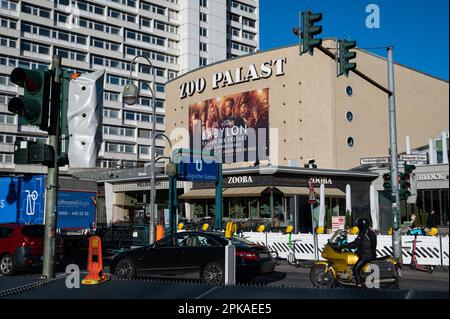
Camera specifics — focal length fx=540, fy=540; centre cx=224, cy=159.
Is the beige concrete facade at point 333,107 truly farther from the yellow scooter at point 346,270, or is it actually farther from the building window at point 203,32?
the building window at point 203,32

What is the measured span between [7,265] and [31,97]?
9.85 m

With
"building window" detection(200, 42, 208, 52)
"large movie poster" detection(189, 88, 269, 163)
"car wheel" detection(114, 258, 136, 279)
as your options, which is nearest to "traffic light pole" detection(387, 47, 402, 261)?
"car wheel" detection(114, 258, 136, 279)

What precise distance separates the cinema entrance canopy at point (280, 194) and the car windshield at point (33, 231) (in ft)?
65.8

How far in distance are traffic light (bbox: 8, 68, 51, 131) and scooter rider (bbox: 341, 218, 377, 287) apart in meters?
6.17

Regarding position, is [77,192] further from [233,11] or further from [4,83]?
[233,11]

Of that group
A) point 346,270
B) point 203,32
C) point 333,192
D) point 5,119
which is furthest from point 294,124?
point 203,32

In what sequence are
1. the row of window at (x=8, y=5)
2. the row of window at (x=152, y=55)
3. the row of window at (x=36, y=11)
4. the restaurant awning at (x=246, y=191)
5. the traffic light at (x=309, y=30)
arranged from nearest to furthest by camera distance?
the traffic light at (x=309, y=30) → the restaurant awning at (x=246, y=191) → the row of window at (x=8, y=5) → the row of window at (x=36, y=11) → the row of window at (x=152, y=55)

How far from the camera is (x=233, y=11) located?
301ft

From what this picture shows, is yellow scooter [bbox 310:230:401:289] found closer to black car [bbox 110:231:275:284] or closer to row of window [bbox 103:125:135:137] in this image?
black car [bbox 110:231:275:284]

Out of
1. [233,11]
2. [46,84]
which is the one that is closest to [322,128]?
[46,84]

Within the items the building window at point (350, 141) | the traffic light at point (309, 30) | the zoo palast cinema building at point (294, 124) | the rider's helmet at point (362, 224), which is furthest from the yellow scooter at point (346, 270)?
the building window at point (350, 141)

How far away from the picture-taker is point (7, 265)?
49.8 feet

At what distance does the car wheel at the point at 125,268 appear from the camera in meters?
13.7

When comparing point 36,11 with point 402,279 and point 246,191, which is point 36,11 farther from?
point 402,279
